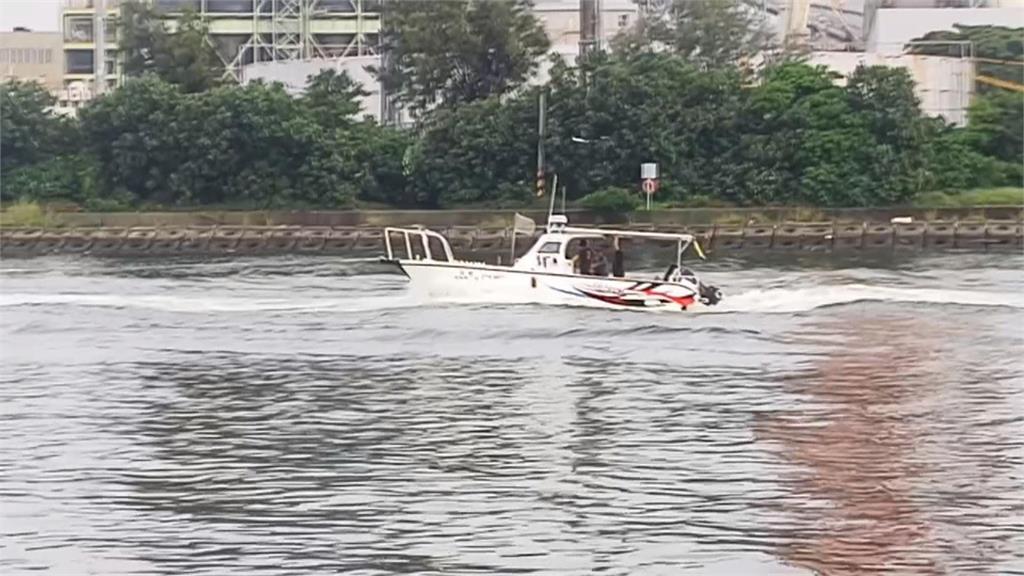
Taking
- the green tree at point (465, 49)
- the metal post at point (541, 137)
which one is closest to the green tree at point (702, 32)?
the green tree at point (465, 49)

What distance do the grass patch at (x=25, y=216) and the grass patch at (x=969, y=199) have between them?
101 feet

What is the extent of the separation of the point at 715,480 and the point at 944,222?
149 feet

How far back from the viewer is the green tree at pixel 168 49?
246 feet

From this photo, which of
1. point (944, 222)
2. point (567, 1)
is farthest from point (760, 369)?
point (567, 1)

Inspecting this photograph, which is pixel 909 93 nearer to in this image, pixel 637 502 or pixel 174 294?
pixel 174 294

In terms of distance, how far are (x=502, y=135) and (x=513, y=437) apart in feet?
147

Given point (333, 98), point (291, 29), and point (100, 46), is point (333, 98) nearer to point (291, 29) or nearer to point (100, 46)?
point (100, 46)

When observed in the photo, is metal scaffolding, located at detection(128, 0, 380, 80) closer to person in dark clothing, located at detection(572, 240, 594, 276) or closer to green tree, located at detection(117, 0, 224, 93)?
green tree, located at detection(117, 0, 224, 93)

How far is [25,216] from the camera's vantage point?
2741 inches

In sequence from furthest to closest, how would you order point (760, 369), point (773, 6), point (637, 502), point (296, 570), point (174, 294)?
point (773, 6), point (174, 294), point (760, 369), point (637, 502), point (296, 570)

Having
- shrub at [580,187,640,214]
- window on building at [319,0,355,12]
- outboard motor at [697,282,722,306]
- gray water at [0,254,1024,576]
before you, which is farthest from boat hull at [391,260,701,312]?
window on building at [319,0,355,12]

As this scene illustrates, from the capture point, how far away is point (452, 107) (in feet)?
233

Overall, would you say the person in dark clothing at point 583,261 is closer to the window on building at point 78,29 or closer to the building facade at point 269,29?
the building facade at point 269,29

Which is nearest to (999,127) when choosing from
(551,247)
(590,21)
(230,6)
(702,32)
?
(702,32)
